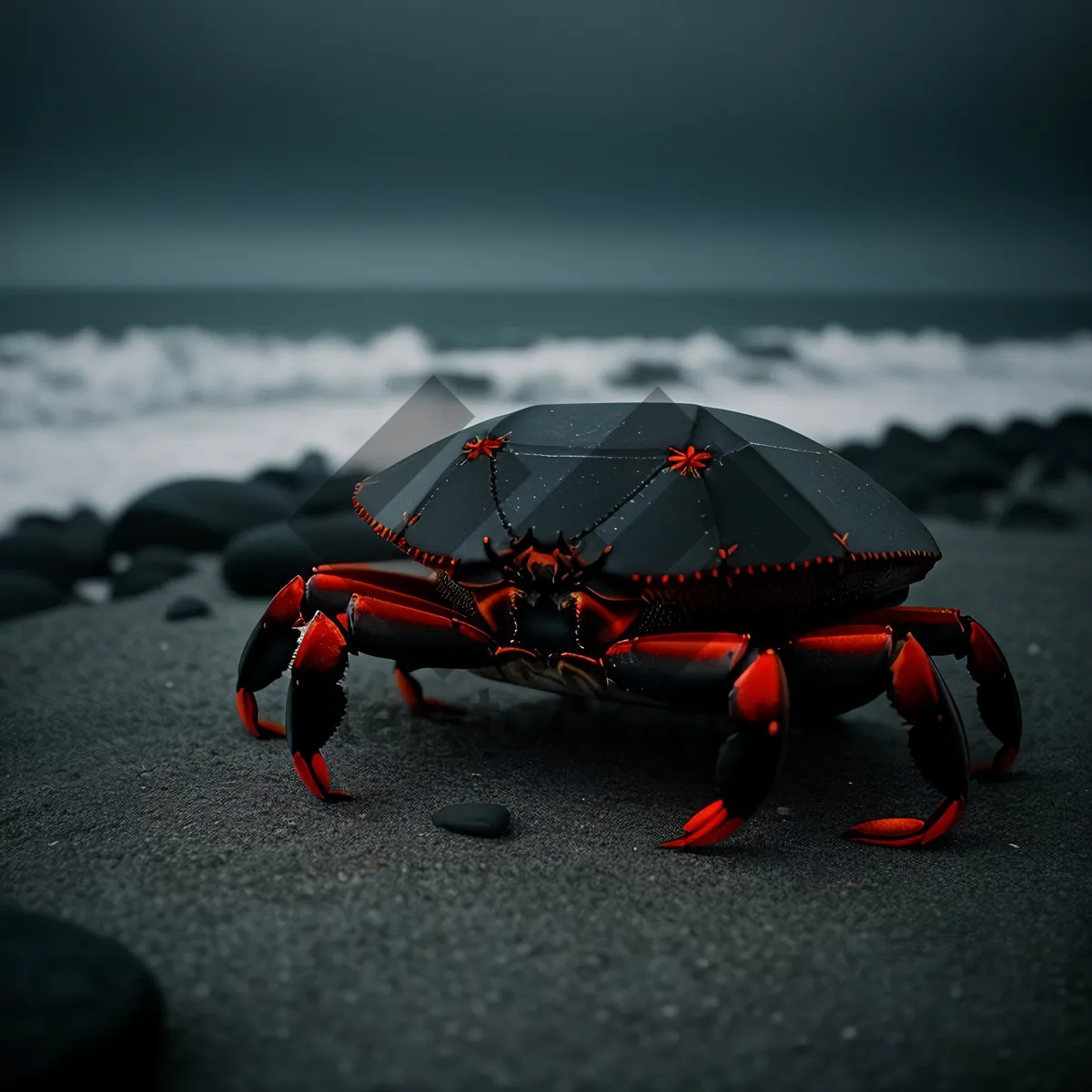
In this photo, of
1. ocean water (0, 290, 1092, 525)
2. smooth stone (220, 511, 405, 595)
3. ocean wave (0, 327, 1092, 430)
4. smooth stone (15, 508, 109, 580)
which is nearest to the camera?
smooth stone (220, 511, 405, 595)

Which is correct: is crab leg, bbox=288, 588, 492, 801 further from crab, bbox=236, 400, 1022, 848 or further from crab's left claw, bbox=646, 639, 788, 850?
crab's left claw, bbox=646, 639, 788, 850

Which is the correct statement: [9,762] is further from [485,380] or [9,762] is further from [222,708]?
[485,380]

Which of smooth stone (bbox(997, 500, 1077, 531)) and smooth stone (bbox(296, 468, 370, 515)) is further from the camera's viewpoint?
smooth stone (bbox(997, 500, 1077, 531))

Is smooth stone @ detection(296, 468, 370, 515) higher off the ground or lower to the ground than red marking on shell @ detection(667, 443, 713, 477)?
lower

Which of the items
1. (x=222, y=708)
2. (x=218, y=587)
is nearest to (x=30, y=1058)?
(x=222, y=708)

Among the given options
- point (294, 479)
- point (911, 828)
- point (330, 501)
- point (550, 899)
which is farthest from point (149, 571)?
point (911, 828)

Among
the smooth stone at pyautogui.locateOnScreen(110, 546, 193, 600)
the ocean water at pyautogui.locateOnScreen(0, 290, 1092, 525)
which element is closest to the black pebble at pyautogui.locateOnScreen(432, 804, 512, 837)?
the smooth stone at pyautogui.locateOnScreen(110, 546, 193, 600)

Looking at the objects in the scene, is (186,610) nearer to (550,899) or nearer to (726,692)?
(550,899)
